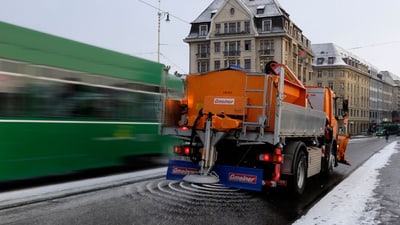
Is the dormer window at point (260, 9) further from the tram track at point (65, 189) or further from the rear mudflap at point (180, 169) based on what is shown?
the rear mudflap at point (180, 169)

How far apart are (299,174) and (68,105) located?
17.9 feet

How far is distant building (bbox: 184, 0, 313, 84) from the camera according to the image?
70875 millimetres

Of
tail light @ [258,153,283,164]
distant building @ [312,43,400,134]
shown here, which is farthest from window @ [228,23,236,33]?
tail light @ [258,153,283,164]

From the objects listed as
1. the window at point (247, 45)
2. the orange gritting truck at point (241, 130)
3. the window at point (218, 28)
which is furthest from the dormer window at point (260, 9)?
the orange gritting truck at point (241, 130)

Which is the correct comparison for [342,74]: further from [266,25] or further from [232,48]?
[232,48]

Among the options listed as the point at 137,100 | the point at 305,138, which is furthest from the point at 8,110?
the point at 305,138

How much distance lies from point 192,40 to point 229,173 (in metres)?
69.4

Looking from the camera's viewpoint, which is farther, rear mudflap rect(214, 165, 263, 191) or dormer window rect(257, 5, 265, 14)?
dormer window rect(257, 5, 265, 14)

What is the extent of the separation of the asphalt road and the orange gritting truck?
1.28 ft

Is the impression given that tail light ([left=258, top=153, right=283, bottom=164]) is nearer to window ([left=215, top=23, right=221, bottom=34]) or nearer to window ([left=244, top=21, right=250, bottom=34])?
window ([left=244, top=21, right=250, bottom=34])

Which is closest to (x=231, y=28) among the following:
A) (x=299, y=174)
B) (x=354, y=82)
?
(x=354, y=82)

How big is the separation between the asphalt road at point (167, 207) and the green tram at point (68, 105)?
158 centimetres

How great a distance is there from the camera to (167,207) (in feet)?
25.1

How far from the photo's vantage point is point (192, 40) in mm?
76500
